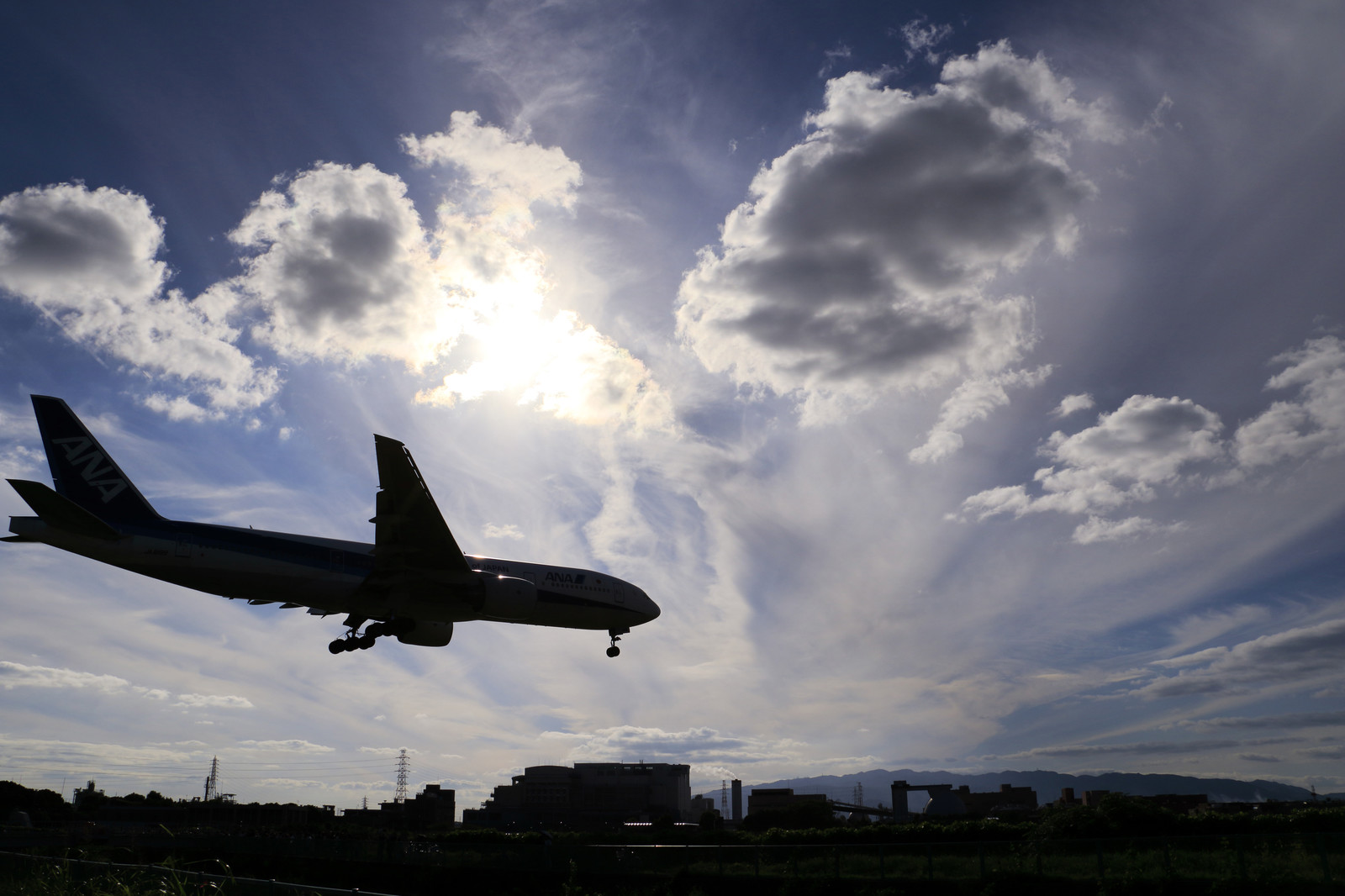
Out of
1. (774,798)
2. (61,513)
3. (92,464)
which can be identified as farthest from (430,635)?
(774,798)

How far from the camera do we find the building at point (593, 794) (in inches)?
4675

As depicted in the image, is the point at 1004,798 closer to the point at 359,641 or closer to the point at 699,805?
the point at 699,805

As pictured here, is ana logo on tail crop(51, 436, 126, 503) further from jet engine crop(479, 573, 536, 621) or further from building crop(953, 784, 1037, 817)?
building crop(953, 784, 1037, 817)

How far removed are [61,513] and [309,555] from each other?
8.47 meters

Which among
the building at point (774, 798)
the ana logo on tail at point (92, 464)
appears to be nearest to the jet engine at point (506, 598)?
the ana logo on tail at point (92, 464)

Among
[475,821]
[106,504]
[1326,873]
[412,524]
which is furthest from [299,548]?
[475,821]

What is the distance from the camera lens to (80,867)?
1366 centimetres

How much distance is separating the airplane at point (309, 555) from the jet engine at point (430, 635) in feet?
9.73

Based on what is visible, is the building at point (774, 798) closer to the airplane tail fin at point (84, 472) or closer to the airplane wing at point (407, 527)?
the airplane wing at point (407, 527)

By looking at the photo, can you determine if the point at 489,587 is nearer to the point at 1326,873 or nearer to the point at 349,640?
the point at 349,640

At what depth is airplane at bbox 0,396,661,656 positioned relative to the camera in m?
30.1

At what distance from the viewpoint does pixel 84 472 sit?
32.7 meters

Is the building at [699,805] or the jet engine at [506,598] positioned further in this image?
the building at [699,805]

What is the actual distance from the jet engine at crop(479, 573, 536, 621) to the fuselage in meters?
0.19
